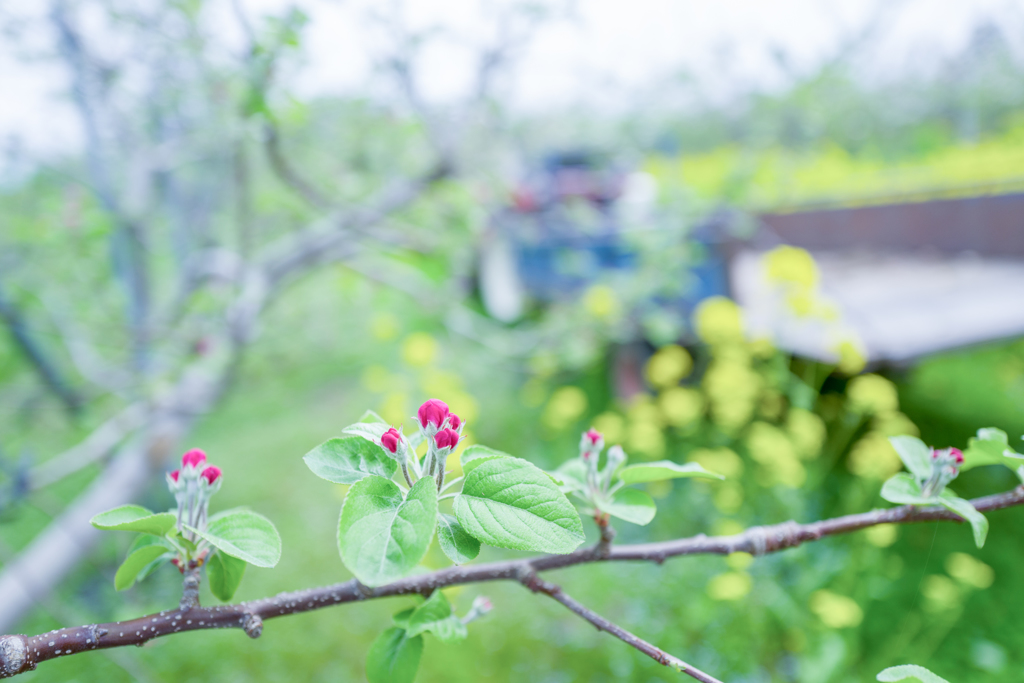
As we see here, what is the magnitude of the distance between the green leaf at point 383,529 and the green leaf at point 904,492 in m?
0.27

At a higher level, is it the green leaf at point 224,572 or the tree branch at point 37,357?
the green leaf at point 224,572

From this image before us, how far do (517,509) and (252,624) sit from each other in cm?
16

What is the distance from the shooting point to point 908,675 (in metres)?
0.27

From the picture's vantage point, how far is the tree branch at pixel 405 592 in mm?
287

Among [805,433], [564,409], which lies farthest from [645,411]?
[805,433]

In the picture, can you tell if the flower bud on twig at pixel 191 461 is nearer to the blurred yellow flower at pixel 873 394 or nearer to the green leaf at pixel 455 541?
the green leaf at pixel 455 541

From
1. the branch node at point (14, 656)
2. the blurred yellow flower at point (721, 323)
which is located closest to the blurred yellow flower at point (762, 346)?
the blurred yellow flower at point (721, 323)

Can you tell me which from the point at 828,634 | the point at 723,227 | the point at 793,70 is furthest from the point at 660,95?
the point at 828,634

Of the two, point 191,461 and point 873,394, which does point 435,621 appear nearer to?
point 191,461

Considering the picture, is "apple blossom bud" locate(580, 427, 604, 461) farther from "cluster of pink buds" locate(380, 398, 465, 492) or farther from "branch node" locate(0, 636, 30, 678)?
"branch node" locate(0, 636, 30, 678)

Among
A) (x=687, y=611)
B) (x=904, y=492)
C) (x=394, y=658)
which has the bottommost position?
(x=687, y=611)

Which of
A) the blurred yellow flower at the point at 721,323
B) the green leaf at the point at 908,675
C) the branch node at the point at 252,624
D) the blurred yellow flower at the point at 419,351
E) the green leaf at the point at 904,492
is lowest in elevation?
the blurred yellow flower at the point at 419,351

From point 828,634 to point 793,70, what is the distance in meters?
2.02

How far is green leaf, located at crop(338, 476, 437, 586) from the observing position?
244mm
